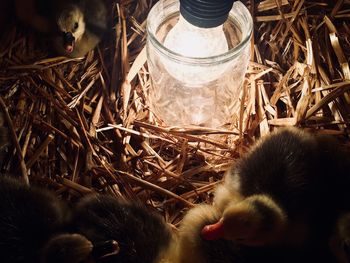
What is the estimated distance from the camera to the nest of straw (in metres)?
1.61

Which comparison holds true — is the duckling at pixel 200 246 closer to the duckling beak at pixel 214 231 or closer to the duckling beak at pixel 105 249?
the duckling beak at pixel 214 231

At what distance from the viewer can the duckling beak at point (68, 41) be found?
1.80m

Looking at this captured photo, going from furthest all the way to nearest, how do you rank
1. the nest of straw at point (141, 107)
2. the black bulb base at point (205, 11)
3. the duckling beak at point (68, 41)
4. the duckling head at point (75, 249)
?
1. the duckling beak at point (68, 41)
2. the nest of straw at point (141, 107)
3. the black bulb base at point (205, 11)
4. the duckling head at point (75, 249)

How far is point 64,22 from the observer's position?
6.10 ft

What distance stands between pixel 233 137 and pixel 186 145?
0.16m

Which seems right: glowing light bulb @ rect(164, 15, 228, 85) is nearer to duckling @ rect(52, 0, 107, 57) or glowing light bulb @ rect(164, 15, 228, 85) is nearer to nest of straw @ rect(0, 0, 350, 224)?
nest of straw @ rect(0, 0, 350, 224)

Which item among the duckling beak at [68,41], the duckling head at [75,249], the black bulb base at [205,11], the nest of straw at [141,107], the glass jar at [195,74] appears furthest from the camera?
the duckling beak at [68,41]

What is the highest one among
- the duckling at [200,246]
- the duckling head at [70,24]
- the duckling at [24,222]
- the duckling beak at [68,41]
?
the duckling head at [70,24]

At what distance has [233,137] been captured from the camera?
1728 mm

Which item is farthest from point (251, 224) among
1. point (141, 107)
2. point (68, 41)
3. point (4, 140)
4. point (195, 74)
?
point (68, 41)


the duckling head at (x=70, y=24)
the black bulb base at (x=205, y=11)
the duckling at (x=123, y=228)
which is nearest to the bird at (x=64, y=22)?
the duckling head at (x=70, y=24)

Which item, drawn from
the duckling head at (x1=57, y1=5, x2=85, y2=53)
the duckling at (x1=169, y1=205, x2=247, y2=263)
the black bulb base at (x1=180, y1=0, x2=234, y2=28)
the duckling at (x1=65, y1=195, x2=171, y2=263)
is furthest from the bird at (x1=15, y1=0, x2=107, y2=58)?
the duckling at (x1=169, y1=205, x2=247, y2=263)

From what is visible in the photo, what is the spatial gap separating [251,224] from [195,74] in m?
0.52

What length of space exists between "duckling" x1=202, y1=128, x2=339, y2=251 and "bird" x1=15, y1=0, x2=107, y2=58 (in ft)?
2.50
